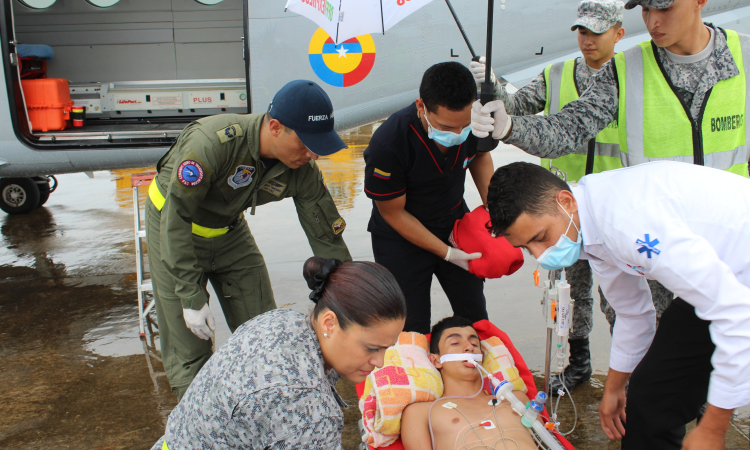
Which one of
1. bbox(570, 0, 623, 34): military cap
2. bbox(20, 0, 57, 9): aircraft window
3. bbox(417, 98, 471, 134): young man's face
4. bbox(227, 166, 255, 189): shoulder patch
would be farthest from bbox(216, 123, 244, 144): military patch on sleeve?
bbox(20, 0, 57, 9): aircraft window

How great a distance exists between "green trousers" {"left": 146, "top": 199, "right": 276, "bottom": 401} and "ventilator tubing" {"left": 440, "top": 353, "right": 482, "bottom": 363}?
99 cm

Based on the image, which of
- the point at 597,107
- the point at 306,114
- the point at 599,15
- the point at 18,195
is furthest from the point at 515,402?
the point at 18,195

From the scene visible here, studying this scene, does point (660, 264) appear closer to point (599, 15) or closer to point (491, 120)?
point (491, 120)

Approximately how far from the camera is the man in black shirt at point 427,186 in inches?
95.1

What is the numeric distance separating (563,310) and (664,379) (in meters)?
0.41

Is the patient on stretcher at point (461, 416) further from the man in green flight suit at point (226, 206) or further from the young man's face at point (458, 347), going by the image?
the man in green flight suit at point (226, 206)

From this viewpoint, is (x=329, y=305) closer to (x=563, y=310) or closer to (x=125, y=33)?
(x=563, y=310)

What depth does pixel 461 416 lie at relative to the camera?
2557mm

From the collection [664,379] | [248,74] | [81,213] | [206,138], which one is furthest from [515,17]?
[81,213]

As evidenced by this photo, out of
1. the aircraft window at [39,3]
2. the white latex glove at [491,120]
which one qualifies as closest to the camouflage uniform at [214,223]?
the white latex glove at [491,120]

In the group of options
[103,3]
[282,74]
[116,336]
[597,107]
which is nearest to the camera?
[597,107]

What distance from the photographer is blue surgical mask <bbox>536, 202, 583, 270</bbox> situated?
1.75 meters

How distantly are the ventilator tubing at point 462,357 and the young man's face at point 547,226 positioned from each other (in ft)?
3.75

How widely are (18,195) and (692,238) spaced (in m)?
7.96
